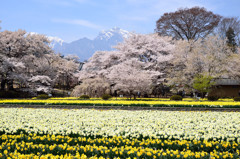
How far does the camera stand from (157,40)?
3009 cm

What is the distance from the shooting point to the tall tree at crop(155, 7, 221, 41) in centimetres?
4003

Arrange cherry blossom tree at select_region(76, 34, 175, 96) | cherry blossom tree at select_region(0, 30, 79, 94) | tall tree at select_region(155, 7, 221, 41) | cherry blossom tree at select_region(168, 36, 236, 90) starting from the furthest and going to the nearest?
tall tree at select_region(155, 7, 221, 41) → cherry blossom tree at select_region(76, 34, 175, 96) → cherry blossom tree at select_region(168, 36, 236, 90) → cherry blossom tree at select_region(0, 30, 79, 94)

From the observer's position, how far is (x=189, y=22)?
132ft

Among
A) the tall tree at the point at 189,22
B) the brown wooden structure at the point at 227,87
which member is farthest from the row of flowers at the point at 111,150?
the tall tree at the point at 189,22

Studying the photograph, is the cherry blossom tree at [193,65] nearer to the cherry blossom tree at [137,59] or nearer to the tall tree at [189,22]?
the cherry blossom tree at [137,59]

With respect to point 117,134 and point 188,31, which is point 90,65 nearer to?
point 188,31

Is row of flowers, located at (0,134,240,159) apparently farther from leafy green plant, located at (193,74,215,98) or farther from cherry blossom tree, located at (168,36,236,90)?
cherry blossom tree, located at (168,36,236,90)

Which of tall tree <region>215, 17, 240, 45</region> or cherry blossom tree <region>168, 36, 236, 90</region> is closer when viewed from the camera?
cherry blossom tree <region>168, 36, 236, 90</region>

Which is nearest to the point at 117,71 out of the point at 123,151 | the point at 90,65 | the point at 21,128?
the point at 90,65

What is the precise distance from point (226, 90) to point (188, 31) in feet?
46.0

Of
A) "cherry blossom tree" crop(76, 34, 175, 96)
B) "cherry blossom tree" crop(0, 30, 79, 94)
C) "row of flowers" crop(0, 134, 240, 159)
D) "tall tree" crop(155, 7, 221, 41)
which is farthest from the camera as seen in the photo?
"tall tree" crop(155, 7, 221, 41)

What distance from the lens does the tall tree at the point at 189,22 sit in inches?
1576

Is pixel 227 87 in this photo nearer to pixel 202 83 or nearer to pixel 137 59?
pixel 202 83

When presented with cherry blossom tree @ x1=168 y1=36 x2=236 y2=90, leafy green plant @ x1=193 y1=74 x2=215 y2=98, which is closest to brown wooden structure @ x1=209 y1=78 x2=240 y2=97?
cherry blossom tree @ x1=168 y1=36 x2=236 y2=90
